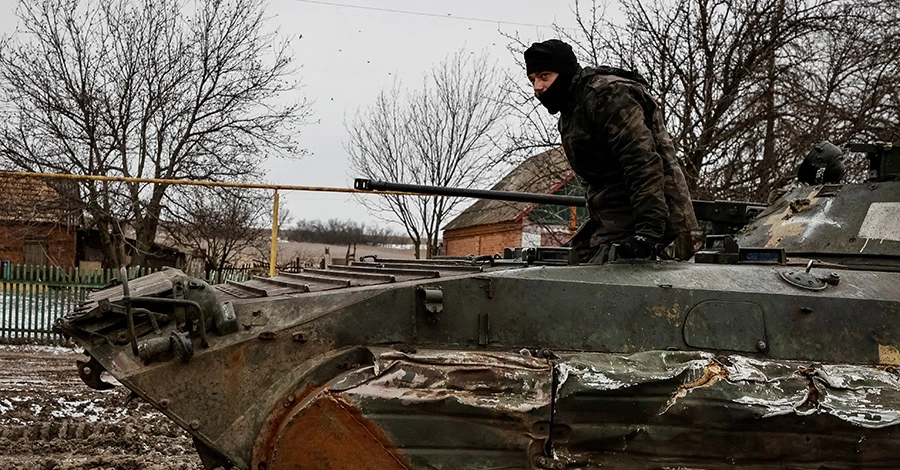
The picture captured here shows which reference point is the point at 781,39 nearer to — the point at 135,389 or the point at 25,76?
the point at 135,389

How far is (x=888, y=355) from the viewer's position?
12.0 feet

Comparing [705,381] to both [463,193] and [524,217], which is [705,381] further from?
[524,217]

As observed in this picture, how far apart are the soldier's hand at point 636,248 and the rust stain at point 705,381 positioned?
746 mm

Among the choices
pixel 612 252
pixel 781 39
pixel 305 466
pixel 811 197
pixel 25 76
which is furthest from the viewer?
pixel 25 76

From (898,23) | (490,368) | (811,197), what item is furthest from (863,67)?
(490,368)

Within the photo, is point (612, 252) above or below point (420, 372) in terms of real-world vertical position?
above

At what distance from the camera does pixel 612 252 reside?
404cm

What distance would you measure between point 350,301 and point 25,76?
601 inches

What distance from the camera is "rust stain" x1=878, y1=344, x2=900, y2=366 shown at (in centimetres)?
366

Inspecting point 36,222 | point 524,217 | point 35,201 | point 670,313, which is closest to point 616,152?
point 670,313

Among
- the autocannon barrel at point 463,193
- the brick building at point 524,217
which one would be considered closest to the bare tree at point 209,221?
the brick building at point 524,217

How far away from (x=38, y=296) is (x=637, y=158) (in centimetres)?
951

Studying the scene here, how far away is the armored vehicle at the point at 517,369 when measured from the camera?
322 cm

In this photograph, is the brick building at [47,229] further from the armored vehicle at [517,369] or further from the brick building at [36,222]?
the armored vehicle at [517,369]
